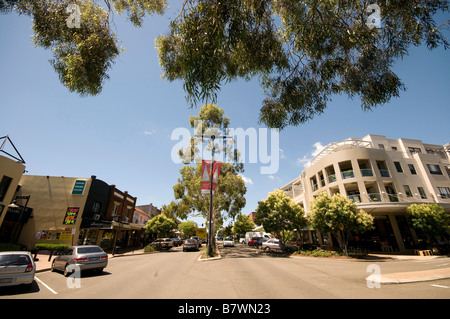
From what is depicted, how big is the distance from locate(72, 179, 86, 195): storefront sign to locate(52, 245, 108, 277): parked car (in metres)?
13.7

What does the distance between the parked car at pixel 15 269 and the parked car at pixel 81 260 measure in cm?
231

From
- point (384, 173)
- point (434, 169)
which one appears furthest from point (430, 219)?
point (434, 169)

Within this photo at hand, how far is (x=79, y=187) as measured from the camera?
71.8ft

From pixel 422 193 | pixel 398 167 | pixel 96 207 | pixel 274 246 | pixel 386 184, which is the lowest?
pixel 274 246

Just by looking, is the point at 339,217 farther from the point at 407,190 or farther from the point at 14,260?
the point at 14,260

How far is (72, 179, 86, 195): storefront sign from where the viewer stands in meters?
21.6

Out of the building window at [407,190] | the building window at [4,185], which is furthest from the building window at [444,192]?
the building window at [4,185]

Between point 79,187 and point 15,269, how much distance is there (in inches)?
709

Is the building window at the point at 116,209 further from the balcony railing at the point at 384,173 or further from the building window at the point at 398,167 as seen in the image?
the building window at the point at 398,167

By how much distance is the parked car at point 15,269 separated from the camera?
6.47 meters

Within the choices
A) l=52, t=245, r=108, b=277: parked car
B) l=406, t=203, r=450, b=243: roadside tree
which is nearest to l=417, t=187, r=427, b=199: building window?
l=406, t=203, r=450, b=243: roadside tree

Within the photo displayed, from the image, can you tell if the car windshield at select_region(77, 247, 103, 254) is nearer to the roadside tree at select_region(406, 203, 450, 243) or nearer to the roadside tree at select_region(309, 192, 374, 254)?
the roadside tree at select_region(309, 192, 374, 254)

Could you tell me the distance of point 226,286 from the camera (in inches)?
272
